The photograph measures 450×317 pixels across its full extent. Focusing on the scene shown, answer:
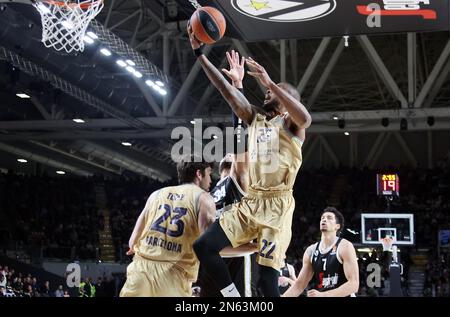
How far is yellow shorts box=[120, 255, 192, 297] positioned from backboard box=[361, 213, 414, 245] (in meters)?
12.0

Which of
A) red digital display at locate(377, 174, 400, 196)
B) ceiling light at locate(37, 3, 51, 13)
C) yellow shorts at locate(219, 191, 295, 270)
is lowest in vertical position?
yellow shorts at locate(219, 191, 295, 270)

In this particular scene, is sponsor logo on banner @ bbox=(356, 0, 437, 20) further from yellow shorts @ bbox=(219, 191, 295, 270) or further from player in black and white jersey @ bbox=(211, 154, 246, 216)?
yellow shorts @ bbox=(219, 191, 295, 270)

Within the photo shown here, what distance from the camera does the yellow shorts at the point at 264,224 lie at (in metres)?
5.08

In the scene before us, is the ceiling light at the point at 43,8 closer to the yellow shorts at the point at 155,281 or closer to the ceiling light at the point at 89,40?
the yellow shorts at the point at 155,281

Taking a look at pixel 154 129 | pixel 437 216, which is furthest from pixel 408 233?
pixel 154 129

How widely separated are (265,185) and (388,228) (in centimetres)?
1181

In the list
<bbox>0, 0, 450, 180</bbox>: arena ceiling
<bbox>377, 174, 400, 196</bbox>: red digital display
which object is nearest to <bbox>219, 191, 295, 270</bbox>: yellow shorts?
<bbox>0, 0, 450, 180</bbox>: arena ceiling

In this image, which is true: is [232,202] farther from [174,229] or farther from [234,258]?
[174,229]

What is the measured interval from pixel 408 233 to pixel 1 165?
1898 cm

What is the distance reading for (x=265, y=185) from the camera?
17.4 feet

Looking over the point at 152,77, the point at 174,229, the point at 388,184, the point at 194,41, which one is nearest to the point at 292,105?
the point at 194,41

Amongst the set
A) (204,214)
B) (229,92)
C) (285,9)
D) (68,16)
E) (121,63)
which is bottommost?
(204,214)

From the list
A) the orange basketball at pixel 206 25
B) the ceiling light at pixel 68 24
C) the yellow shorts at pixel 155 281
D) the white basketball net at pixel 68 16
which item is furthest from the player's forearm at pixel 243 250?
the ceiling light at pixel 68 24

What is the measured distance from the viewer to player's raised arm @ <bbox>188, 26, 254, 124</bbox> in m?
5.32
